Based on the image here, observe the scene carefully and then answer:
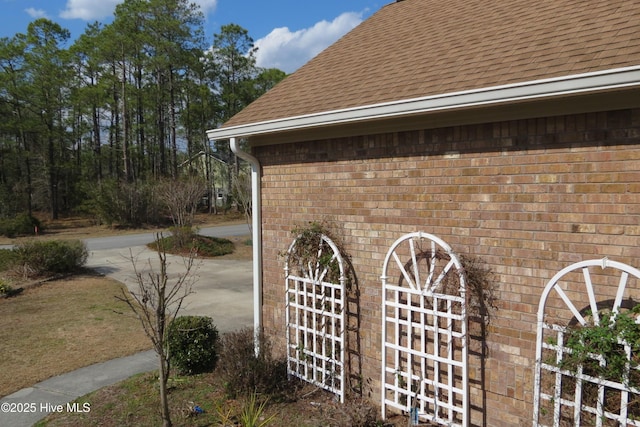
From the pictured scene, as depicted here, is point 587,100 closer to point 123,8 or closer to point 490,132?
point 490,132

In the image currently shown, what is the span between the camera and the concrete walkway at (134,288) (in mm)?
5668

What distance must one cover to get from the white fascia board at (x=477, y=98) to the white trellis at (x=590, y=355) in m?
1.25

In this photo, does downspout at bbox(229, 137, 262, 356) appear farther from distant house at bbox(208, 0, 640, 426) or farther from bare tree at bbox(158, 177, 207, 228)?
bare tree at bbox(158, 177, 207, 228)

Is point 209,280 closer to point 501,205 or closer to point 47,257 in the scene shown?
point 47,257

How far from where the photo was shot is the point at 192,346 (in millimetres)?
6410

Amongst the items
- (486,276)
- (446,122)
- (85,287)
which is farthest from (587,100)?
(85,287)

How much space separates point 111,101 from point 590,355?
126ft

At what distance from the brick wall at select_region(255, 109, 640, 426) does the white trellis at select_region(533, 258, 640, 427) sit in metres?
0.15

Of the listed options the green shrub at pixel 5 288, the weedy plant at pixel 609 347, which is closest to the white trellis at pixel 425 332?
the weedy plant at pixel 609 347

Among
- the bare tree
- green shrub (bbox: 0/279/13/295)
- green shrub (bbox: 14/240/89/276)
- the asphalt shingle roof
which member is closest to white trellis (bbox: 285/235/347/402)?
the asphalt shingle roof

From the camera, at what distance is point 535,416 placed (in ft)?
12.1

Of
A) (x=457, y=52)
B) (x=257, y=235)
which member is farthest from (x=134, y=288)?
(x=457, y=52)

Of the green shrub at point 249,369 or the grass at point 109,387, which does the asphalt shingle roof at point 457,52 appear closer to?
the green shrub at point 249,369

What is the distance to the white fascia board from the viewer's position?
3.09 meters
